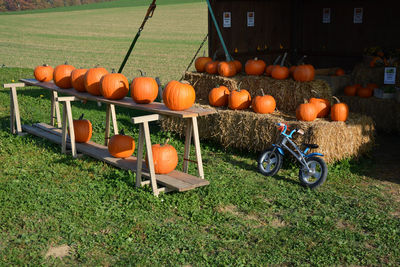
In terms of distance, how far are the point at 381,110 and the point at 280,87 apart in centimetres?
239

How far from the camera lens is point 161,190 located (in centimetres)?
581

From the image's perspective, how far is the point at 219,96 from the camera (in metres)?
8.05

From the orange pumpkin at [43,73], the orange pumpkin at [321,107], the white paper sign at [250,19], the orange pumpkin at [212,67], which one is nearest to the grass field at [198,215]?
the orange pumpkin at [321,107]

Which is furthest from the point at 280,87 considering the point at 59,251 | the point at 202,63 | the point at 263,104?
the point at 59,251

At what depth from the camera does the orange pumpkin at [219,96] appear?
8.06 metres

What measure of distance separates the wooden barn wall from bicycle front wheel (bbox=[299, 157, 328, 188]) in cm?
415

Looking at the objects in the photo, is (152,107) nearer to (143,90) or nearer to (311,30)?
(143,90)

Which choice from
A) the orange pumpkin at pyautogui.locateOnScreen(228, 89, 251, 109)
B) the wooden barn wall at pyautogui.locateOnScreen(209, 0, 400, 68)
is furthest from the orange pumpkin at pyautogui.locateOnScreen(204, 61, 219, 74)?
the orange pumpkin at pyautogui.locateOnScreen(228, 89, 251, 109)

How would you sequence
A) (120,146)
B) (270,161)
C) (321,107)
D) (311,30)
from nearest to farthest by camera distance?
(270,161), (120,146), (321,107), (311,30)

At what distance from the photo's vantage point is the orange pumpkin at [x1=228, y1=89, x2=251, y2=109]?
304 inches

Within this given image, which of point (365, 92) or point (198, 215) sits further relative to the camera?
point (365, 92)

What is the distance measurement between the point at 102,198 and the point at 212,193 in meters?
1.33

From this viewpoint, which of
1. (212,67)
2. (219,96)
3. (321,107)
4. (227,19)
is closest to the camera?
(321,107)

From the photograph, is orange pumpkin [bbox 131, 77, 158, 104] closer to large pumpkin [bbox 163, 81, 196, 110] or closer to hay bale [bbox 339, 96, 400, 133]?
large pumpkin [bbox 163, 81, 196, 110]
